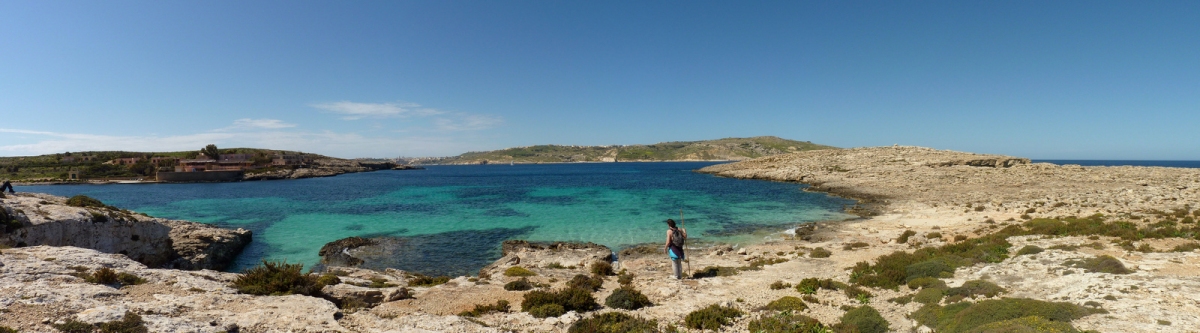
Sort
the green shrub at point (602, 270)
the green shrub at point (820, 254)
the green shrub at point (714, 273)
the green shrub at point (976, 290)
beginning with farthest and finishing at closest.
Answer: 1. the green shrub at point (820, 254)
2. the green shrub at point (602, 270)
3. the green shrub at point (714, 273)
4. the green shrub at point (976, 290)

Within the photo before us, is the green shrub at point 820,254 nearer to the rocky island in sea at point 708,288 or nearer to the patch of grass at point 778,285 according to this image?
the rocky island in sea at point 708,288

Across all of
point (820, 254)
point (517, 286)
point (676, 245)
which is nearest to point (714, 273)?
point (676, 245)

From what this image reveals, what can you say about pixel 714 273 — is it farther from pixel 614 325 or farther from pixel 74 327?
pixel 74 327

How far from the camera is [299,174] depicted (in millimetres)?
130625

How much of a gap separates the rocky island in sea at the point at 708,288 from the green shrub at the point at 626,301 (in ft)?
0.18

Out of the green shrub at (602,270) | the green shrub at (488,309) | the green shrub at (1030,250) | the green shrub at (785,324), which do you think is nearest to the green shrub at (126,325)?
the green shrub at (488,309)

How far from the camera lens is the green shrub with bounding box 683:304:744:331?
9968mm

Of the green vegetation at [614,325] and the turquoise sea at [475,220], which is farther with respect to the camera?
the turquoise sea at [475,220]

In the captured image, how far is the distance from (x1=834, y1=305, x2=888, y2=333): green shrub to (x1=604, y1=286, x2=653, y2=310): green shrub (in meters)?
4.76

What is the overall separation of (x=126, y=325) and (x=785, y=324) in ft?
41.8

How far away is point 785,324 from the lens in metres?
9.76

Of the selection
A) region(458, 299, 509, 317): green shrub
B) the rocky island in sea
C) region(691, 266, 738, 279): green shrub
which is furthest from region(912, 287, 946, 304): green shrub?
region(458, 299, 509, 317): green shrub

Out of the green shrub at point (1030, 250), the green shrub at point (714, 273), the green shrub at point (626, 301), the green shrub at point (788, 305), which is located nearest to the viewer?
the green shrub at point (788, 305)

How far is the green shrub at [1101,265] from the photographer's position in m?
11.2
